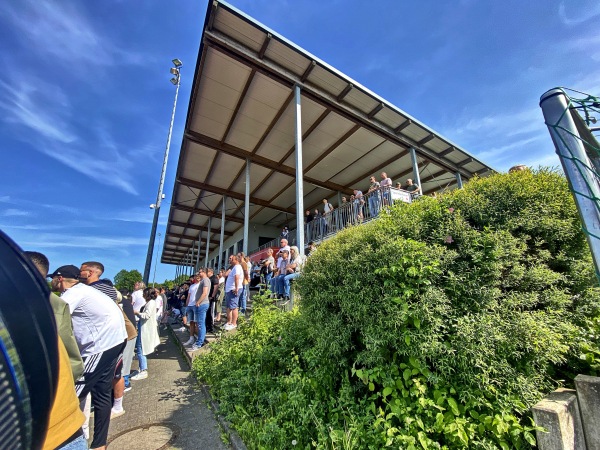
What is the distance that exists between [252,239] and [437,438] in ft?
66.9

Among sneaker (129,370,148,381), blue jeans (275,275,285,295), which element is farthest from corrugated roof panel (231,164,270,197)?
sneaker (129,370,148,381)

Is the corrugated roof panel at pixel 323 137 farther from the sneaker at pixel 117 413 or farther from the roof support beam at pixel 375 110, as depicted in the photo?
the sneaker at pixel 117 413

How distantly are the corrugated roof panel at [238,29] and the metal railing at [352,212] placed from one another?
5580 mm

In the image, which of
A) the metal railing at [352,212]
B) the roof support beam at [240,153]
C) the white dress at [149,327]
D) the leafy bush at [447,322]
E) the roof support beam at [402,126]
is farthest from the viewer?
the roof support beam at [240,153]

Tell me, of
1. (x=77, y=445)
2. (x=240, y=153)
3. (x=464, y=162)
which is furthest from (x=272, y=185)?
(x=77, y=445)

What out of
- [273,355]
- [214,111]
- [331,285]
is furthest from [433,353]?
[214,111]

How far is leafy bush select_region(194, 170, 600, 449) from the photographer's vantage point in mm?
1976

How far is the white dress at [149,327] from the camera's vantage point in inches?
210

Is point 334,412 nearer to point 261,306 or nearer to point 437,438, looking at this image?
point 437,438

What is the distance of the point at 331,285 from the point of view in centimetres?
274

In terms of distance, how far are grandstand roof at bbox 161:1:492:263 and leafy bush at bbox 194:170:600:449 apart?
7.20 metres

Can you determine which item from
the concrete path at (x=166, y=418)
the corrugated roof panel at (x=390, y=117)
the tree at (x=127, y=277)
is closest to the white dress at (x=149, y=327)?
the concrete path at (x=166, y=418)

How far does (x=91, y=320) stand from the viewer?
2635 millimetres

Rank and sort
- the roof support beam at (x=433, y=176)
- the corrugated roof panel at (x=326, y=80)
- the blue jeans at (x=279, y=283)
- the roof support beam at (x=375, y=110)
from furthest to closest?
the roof support beam at (x=433, y=176) → the roof support beam at (x=375, y=110) → the corrugated roof panel at (x=326, y=80) → the blue jeans at (x=279, y=283)
